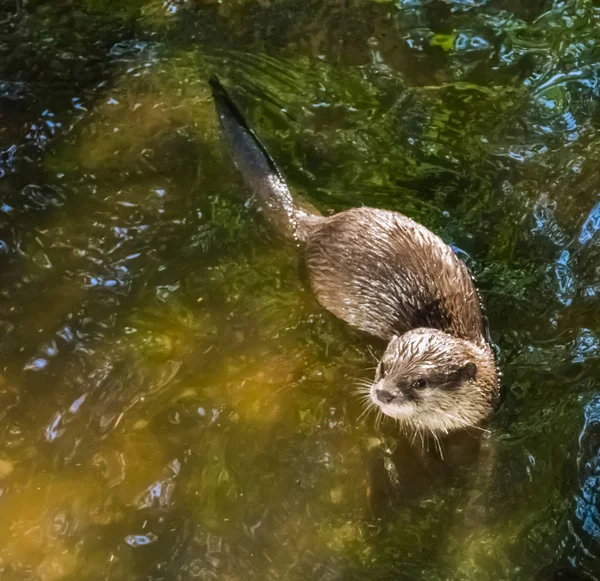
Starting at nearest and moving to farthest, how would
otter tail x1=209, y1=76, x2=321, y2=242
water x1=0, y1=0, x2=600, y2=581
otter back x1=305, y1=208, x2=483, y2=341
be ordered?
water x1=0, y1=0, x2=600, y2=581, otter back x1=305, y1=208, x2=483, y2=341, otter tail x1=209, y1=76, x2=321, y2=242

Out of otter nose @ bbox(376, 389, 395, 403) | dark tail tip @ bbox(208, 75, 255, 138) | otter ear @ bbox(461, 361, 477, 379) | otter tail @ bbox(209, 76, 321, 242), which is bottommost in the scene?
otter ear @ bbox(461, 361, 477, 379)

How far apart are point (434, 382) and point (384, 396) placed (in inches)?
7.8

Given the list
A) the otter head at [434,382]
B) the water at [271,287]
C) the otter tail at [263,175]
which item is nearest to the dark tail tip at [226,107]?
the otter tail at [263,175]

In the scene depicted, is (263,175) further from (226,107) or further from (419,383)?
(419,383)

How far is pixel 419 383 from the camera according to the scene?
257 cm

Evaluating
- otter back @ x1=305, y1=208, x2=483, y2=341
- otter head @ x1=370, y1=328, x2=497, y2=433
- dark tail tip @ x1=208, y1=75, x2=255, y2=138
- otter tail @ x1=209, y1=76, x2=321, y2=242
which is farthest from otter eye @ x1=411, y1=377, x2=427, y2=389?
dark tail tip @ x1=208, y1=75, x2=255, y2=138

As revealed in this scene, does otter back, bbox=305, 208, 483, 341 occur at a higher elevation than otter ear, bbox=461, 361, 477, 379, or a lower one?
higher

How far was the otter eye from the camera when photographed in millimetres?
2562

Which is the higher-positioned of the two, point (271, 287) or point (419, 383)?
point (271, 287)

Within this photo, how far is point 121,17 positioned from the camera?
4.26 meters

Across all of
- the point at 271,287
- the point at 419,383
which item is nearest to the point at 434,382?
the point at 419,383

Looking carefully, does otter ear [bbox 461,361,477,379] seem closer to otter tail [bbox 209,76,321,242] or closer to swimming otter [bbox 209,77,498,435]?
swimming otter [bbox 209,77,498,435]

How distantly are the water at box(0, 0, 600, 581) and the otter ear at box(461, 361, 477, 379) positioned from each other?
0.89 feet

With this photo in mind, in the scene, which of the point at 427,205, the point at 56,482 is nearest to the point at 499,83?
the point at 427,205
